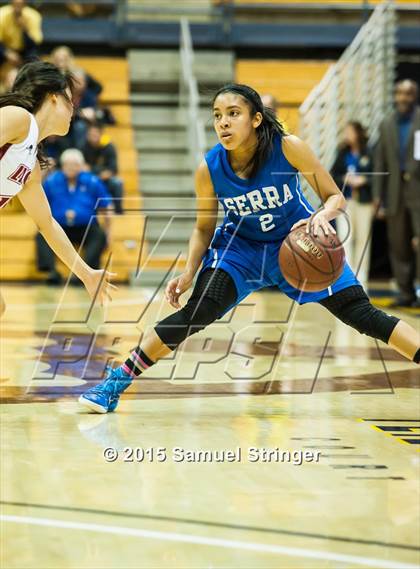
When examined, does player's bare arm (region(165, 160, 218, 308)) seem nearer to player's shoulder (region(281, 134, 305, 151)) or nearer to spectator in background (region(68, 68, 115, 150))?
player's shoulder (region(281, 134, 305, 151))

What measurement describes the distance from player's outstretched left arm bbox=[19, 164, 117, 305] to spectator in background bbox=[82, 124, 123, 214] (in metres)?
7.77

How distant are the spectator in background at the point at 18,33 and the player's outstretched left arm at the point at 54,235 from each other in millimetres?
9258

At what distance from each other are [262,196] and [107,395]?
1.19 m

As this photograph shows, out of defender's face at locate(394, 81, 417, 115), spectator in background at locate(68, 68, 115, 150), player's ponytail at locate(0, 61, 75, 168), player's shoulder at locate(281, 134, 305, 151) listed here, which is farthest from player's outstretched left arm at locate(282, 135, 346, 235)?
spectator in background at locate(68, 68, 115, 150)

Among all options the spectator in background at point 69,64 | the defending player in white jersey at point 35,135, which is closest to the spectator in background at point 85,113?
the spectator in background at point 69,64

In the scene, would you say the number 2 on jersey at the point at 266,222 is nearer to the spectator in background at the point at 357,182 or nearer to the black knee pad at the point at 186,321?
the black knee pad at the point at 186,321

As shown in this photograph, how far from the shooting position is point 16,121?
13.5ft

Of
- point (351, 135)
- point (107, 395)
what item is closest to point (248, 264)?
point (107, 395)

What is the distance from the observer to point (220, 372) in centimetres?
607

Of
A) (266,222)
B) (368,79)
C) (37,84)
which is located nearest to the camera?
(37,84)

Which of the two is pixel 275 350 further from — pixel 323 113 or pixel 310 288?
pixel 323 113

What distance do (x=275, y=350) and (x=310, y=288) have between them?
226 centimetres

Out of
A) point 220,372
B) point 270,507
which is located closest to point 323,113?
point 220,372

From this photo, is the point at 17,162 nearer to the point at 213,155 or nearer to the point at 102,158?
the point at 213,155
